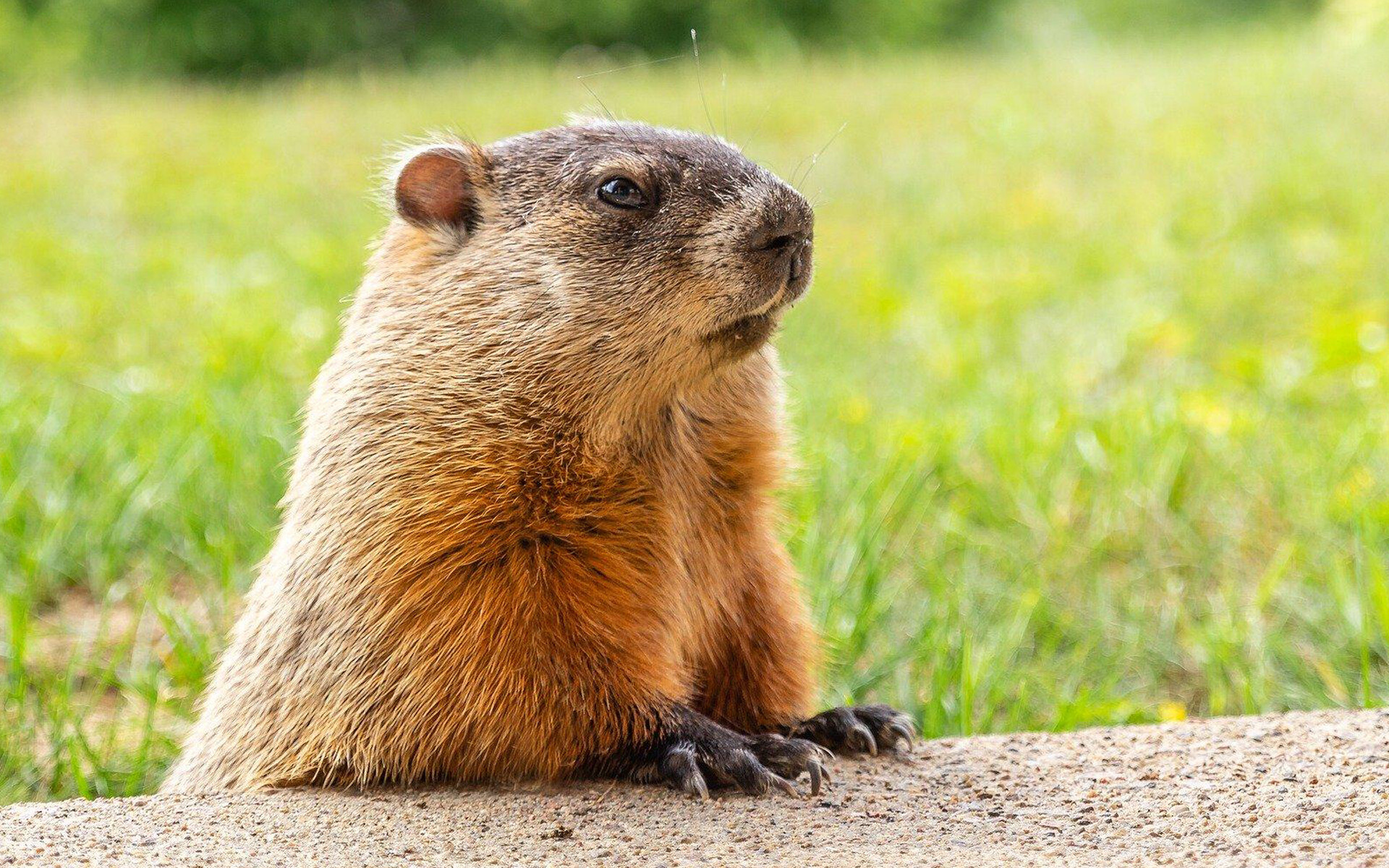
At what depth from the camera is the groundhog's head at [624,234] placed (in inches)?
118

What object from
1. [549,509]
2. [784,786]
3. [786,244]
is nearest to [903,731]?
[784,786]

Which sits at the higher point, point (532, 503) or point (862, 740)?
point (532, 503)

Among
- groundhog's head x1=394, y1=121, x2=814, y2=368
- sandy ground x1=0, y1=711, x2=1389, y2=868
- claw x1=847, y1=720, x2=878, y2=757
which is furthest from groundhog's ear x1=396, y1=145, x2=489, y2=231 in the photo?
claw x1=847, y1=720, x2=878, y2=757

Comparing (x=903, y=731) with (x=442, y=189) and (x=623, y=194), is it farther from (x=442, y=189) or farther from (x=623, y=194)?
(x=442, y=189)

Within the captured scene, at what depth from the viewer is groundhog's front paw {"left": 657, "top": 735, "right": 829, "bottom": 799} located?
9.30 feet

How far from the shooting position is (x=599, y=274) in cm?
311

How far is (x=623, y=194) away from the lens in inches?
125

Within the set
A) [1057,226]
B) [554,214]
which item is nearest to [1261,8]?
[1057,226]

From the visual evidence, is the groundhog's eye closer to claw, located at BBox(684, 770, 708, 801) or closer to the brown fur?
the brown fur

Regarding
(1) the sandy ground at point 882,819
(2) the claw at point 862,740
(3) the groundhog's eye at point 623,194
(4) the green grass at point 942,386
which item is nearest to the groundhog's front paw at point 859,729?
(2) the claw at point 862,740

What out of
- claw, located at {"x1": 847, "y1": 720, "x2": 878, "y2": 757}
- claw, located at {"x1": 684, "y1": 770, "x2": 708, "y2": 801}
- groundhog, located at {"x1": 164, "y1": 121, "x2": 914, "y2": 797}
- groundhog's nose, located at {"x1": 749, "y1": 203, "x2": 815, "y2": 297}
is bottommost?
claw, located at {"x1": 847, "y1": 720, "x2": 878, "y2": 757}

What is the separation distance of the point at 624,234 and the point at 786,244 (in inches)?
13.8

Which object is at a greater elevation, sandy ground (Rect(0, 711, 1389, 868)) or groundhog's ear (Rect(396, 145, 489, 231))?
groundhog's ear (Rect(396, 145, 489, 231))

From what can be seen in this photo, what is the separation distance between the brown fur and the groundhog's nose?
0.02m
